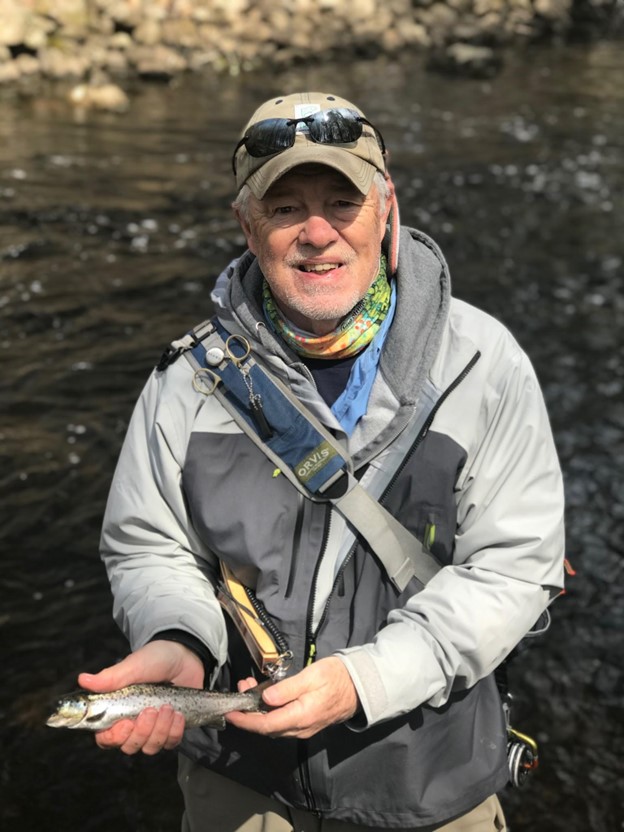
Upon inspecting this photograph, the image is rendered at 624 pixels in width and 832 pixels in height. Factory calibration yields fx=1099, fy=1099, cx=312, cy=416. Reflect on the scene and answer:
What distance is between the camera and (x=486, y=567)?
3.14 meters

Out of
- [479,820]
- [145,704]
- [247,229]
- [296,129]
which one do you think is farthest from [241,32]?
[145,704]

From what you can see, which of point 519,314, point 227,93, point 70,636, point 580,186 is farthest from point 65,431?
point 227,93

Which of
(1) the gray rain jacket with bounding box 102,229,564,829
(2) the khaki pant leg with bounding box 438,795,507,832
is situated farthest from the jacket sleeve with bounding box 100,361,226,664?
(2) the khaki pant leg with bounding box 438,795,507,832

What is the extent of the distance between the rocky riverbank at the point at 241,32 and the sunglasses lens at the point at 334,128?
1759 cm

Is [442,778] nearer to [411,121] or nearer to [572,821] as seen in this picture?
[572,821]

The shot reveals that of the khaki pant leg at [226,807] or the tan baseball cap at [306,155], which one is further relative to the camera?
the khaki pant leg at [226,807]

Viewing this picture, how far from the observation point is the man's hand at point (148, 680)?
2965 millimetres

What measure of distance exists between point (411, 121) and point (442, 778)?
1745 centimetres

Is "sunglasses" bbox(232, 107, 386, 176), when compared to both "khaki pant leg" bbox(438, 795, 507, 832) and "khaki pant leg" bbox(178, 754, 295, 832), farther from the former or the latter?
"khaki pant leg" bbox(438, 795, 507, 832)

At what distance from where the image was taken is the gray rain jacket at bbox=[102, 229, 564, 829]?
3152 millimetres

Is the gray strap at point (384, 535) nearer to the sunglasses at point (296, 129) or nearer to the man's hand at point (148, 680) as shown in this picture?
the man's hand at point (148, 680)

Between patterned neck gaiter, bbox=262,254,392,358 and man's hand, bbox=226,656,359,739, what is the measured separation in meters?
0.94

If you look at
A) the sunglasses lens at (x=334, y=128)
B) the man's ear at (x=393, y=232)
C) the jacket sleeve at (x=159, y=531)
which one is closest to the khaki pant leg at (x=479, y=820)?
the jacket sleeve at (x=159, y=531)

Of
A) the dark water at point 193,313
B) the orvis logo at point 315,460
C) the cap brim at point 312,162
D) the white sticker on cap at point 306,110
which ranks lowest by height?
the dark water at point 193,313
